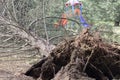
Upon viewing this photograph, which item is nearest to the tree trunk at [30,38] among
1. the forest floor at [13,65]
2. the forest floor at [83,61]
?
the forest floor at [13,65]

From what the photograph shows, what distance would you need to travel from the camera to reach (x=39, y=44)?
6.44 meters

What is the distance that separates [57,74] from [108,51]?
800 mm

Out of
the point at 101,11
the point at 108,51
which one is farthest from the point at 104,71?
the point at 101,11

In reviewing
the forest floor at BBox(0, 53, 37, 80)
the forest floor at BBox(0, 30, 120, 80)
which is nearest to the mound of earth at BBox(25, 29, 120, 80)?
the forest floor at BBox(0, 30, 120, 80)

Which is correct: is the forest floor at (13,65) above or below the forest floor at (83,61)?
below

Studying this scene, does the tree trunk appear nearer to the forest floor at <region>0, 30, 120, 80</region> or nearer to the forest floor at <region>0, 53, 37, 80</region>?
the forest floor at <region>0, 53, 37, 80</region>

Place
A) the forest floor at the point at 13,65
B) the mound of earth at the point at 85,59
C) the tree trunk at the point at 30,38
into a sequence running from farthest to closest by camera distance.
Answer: the forest floor at the point at 13,65
the tree trunk at the point at 30,38
the mound of earth at the point at 85,59

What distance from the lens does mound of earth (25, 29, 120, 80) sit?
476 centimetres

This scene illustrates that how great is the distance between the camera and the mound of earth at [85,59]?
4758mm

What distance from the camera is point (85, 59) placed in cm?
483

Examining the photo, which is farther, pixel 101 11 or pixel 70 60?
pixel 101 11

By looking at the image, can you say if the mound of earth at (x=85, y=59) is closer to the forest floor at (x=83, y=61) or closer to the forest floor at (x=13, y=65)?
the forest floor at (x=83, y=61)

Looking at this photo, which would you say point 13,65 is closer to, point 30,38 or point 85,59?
point 30,38

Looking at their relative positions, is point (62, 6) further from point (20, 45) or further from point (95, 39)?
point (95, 39)
